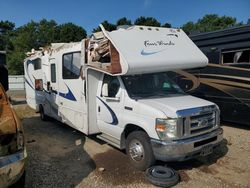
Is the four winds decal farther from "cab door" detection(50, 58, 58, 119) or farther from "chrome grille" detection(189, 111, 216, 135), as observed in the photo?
"cab door" detection(50, 58, 58, 119)

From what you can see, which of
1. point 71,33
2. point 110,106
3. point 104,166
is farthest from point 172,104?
point 71,33

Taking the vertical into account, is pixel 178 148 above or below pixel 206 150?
above

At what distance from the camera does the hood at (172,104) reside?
513cm

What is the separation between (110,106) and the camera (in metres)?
6.34

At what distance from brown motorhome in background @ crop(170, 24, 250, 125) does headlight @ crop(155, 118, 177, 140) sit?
3710 millimetres

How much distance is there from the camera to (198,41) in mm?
9758

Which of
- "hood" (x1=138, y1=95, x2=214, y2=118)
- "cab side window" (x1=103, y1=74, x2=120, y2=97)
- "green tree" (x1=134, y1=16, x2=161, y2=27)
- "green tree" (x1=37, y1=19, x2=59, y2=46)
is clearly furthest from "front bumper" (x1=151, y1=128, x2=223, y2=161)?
"green tree" (x1=37, y1=19, x2=59, y2=46)

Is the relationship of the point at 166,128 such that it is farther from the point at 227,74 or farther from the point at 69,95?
the point at 227,74

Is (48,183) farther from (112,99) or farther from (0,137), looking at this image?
(112,99)

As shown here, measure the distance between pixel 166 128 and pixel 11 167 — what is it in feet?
8.68

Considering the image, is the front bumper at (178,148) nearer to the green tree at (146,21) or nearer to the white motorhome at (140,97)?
the white motorhome at (140,97)

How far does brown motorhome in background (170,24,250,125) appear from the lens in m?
8.25

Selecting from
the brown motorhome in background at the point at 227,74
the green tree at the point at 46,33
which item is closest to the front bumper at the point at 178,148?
the brown motorhome in background at the point at 227,74

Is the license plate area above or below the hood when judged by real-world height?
below
